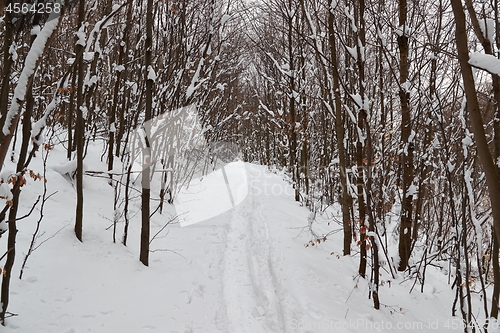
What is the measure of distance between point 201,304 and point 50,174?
342cm

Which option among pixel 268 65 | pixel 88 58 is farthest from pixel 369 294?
pixel 268 65

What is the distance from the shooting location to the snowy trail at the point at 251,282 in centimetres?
336

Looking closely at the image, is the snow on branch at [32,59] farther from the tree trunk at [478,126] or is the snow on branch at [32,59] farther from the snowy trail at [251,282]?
the snowy trail at [251,282]

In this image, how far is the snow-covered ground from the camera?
9.41ft

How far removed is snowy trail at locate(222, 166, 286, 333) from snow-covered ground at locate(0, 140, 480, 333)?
0.05 feet

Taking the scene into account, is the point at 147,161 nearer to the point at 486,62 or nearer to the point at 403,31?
the point at 486,62

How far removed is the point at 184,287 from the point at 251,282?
3.31 ft

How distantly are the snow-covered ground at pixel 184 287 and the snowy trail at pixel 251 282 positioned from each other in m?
0.02

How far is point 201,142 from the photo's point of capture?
1124cm

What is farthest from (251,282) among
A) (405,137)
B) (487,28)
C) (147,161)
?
(487,28)

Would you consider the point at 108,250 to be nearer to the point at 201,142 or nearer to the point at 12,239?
the point at 12,239

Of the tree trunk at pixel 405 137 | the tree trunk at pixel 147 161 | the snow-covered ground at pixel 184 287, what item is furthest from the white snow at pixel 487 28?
the tree trunk at pixel 147 161

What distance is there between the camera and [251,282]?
434cm

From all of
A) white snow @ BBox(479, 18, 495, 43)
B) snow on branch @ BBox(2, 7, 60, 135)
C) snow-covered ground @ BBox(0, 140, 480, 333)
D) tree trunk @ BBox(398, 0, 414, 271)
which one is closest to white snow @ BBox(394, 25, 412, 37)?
tree trunk @ BBox(398, 0, 414, 271)
